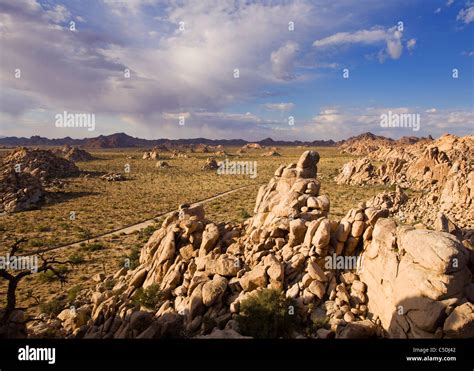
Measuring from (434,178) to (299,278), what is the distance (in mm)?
48332

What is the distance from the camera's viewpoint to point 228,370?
360 inches

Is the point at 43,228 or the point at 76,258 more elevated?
the point at 43,228

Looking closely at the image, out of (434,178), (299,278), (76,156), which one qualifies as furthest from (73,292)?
(76,156)

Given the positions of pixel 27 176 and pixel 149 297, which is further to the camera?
pixel 27 176

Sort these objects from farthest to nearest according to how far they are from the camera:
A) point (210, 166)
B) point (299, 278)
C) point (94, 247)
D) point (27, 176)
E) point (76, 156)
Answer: point (76, 156) < point (210, 166) < point (27, 176) < point (94, 247) < point (299, 278)

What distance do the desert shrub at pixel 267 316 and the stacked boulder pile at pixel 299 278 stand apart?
45 cm

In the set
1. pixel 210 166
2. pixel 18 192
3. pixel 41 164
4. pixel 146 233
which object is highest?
pixel 41 164

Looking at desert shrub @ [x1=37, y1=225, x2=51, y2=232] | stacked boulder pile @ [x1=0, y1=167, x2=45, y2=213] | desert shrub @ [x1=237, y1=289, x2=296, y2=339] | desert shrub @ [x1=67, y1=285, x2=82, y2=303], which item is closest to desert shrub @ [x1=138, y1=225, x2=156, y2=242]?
desert shrub @ [x1=67, y1=285, x2=82, y2=303]

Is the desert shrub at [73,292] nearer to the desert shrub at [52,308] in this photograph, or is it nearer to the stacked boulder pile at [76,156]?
the desert shrub at [52,308]

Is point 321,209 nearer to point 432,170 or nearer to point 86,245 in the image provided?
point 86,245

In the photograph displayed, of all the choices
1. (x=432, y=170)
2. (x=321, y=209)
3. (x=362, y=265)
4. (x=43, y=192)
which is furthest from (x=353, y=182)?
(x=43, y=192)

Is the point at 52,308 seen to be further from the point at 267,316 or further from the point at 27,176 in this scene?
the point at 27,176

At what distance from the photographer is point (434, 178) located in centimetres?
5166

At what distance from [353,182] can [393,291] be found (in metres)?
57.9
